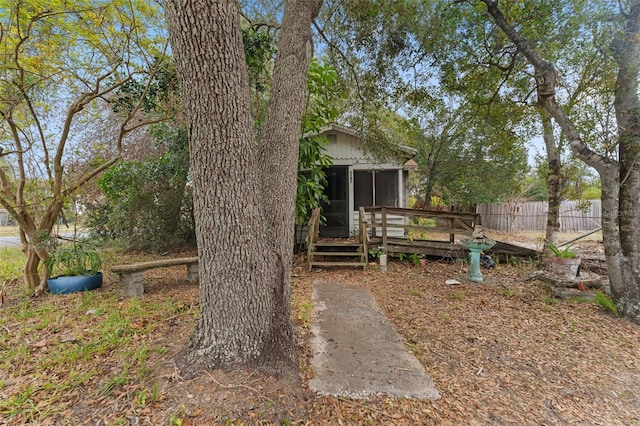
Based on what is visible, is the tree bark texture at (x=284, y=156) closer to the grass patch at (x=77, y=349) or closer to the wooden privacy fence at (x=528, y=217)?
the grass patch at (x=77, y=349)

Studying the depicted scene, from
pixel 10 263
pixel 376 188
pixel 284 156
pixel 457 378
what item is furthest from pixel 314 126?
pixel 10 263

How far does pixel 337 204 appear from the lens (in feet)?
26.4

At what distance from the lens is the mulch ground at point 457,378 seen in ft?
5.78

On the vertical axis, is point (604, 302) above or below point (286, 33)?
below

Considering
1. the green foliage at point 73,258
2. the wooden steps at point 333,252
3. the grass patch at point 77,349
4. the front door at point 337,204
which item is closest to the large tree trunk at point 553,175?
the wooden steps at point 333,252

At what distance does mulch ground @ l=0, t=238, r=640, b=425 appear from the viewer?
1.76 meters

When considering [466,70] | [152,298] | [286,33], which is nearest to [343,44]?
[466,70]

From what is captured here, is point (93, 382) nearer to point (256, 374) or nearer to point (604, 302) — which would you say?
point (256, 374)

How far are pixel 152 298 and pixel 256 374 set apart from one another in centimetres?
282

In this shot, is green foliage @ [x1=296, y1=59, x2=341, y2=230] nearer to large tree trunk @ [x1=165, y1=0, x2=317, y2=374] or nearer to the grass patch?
the grass patch

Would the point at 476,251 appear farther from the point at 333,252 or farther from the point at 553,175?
the point at 333,252

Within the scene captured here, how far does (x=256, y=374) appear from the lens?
1.95 meters

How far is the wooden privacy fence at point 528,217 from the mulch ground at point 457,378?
11129 mm

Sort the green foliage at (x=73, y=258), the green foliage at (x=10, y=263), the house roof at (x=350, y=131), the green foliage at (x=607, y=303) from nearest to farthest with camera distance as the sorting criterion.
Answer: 1. the green foliage at (x=607, y=303)
2. the green foliage at (x=73, y=258)
3. the green foliage at (x=10, y=263)
4. the house roof at (x=350, y=131)
